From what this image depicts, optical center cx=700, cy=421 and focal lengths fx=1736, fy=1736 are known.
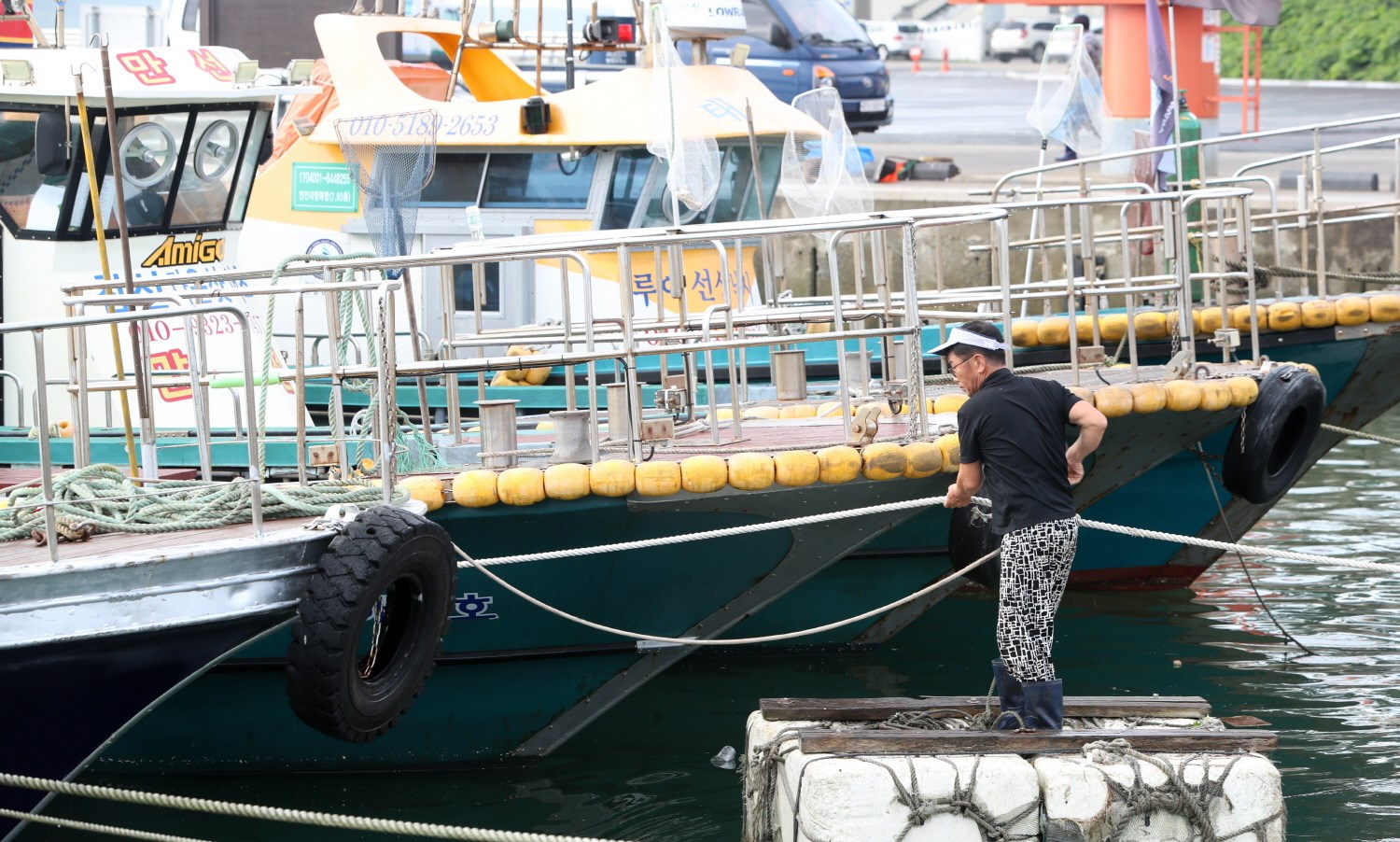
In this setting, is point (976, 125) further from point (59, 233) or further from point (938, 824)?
point (938, 824)

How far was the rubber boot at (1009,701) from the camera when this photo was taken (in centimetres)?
546

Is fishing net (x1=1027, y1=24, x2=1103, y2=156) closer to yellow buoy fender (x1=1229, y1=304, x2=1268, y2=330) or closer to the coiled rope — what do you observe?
yellow buoy fender (x1=1229, y1=304, x2=1268, y2=330)

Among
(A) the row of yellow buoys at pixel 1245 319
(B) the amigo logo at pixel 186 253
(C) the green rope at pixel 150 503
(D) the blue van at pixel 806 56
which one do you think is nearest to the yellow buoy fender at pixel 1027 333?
(A) the row of yellow buoys at pixel 1245 319

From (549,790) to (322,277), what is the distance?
306 centimetres

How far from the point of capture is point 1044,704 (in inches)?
213

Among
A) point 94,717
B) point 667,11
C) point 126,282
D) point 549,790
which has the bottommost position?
point 549,790

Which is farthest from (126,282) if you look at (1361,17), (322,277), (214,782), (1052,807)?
(1361,17)

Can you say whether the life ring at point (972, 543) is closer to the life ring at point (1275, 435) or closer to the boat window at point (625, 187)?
the life ring at point (1275, 435)

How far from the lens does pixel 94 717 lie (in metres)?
5.25

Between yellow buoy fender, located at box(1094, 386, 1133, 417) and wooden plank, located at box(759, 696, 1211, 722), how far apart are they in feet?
4.36

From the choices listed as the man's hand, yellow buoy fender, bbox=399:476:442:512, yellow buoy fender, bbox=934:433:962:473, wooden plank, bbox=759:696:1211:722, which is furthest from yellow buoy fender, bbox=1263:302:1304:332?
yellow buoy fender, bbox=399:476:442:512

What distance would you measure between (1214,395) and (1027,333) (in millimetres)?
2155

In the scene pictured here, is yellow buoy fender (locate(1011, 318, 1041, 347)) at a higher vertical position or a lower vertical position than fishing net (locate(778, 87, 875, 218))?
A: lower

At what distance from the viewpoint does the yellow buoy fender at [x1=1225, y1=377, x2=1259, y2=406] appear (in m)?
7.13
